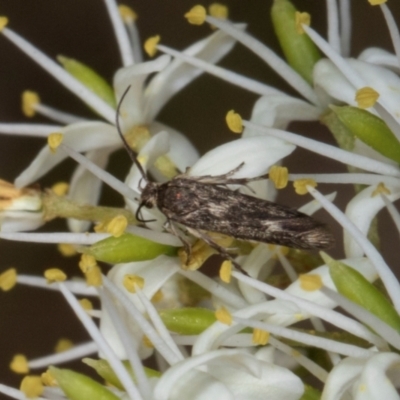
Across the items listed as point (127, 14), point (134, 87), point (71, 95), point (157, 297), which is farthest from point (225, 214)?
point (71, 95)

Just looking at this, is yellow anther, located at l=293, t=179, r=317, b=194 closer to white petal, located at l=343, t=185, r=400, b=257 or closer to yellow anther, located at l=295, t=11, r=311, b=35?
white petal, located at l=343, t=185, r=400, b=257

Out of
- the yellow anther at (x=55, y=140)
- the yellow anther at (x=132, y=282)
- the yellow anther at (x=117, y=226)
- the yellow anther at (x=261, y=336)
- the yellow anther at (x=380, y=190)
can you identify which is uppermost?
the yellow anther at (x=55, y=140)

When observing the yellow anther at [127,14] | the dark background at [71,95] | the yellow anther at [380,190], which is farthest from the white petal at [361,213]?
the dark background at [71,95]

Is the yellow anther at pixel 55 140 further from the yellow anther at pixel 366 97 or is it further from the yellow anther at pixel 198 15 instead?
the yellow anther at pixel 366 97

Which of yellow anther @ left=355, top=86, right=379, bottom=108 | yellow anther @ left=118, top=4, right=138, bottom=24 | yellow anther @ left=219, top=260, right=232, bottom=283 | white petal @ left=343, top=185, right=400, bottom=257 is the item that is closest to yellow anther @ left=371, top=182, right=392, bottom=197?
white petal @ left=343, top=185, right=400, bottom=257

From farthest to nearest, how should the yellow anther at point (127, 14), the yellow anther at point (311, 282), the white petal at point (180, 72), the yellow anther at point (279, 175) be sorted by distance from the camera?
the yellow anther at point (127, 14) → the white petal at point (180, 72) → the yellow anther at point (279, 175) → the yellow anther at point (311, 282)

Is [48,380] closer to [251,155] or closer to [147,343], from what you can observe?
[147,343]

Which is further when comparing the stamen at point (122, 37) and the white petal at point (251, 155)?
the stamen at point (122, 37)
